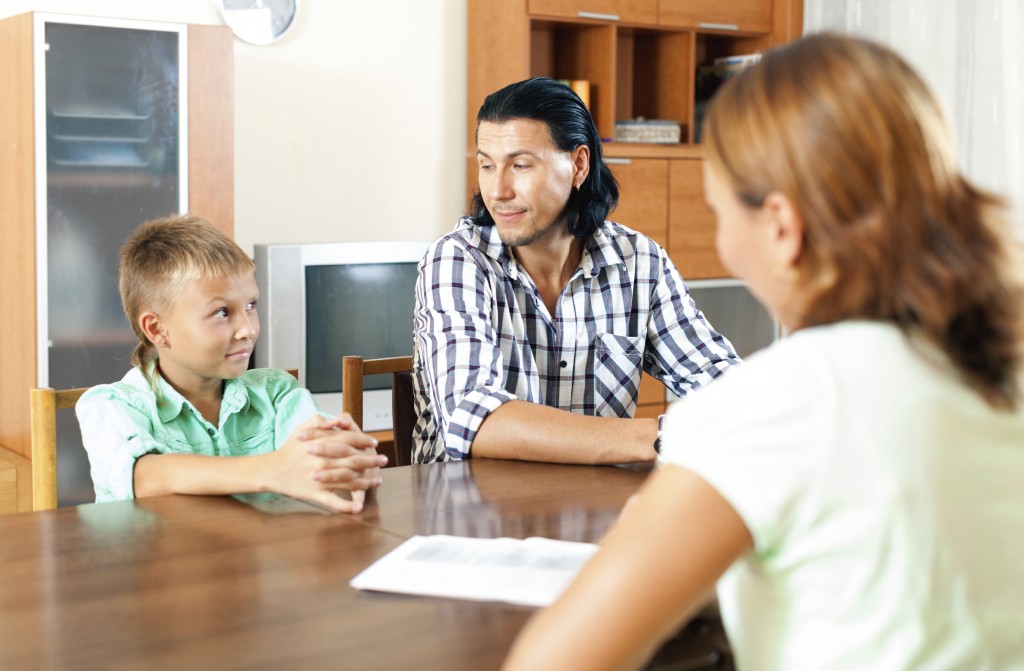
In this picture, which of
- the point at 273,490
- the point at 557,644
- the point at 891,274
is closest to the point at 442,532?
the point at 273,490

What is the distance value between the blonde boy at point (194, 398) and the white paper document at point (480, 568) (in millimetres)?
279

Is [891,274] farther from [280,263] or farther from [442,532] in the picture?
[280,263]

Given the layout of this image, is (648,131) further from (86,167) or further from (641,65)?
(86,167)

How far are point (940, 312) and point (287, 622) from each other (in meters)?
0.66

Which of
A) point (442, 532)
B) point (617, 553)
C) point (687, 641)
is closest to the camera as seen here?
point (617, 553)

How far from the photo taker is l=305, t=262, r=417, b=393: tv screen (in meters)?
3.52

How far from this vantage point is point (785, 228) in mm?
818

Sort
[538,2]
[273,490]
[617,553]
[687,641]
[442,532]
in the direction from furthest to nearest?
1. [538,2]
2. [273,490]
3. [442,532]
4. [687,641]
5. [617,553]

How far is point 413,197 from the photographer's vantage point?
4.26 metres

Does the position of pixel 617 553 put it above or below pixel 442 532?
above

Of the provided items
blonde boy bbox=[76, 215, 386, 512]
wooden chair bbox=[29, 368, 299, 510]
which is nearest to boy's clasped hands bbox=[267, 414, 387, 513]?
blonde boy bbox=[76, 215, 386, 512]

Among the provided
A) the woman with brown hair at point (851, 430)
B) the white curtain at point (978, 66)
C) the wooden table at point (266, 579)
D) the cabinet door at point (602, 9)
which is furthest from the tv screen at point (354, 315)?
the woman with brown hair at point (851, 430)

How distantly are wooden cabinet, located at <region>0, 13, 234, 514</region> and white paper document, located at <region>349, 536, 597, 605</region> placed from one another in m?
2.08

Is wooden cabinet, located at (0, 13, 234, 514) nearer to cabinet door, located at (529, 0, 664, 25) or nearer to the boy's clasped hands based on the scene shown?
cabinet door, located at (529, 0, 664, 25)
